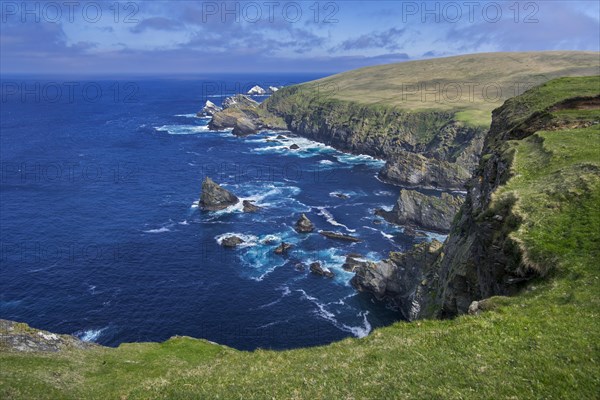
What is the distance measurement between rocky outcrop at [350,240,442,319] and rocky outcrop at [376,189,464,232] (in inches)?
1148

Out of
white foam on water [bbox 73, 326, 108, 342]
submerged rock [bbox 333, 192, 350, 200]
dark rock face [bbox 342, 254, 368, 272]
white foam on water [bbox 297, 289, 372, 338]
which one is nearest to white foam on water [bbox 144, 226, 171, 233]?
white foam on water [bbox 73, 326, 108, 342]

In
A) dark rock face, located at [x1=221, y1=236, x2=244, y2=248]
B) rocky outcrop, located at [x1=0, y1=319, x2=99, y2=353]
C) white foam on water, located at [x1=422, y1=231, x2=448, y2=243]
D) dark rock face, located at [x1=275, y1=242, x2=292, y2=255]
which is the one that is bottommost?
dark rock face, located at [x1=275, y1=242, x2=292, y2=255]

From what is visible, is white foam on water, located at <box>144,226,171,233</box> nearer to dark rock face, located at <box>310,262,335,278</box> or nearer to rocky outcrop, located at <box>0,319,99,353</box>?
dark rock face, located at <box>310,262,335,278</box>

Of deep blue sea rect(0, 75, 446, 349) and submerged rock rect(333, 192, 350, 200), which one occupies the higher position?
submerged rock rect(333, 192, 350, 200)

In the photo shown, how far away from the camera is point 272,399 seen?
62.4ft

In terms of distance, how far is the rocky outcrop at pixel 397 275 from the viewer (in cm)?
7550

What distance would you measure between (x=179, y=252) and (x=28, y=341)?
64.9 metres

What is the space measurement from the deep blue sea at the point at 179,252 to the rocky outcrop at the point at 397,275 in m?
2.37

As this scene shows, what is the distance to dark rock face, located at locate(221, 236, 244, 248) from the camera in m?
98.9

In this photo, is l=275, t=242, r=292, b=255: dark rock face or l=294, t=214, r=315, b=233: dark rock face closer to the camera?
l=275, t=242, r=292, b=255: dark rock face

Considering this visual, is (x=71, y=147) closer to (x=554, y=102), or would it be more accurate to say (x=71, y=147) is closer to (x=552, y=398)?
(x=554, y=102)

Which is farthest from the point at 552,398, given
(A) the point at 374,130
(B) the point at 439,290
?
(A) the point at 374,130

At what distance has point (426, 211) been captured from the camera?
108625 mm

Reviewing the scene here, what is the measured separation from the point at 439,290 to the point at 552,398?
34.2 m
